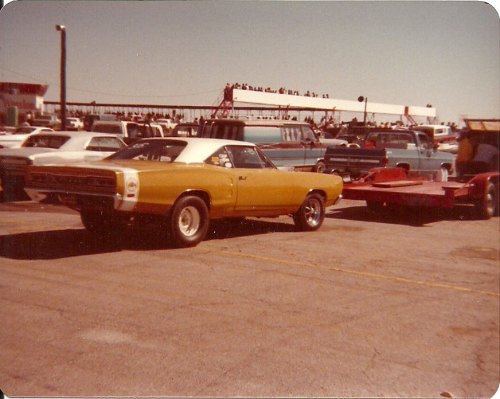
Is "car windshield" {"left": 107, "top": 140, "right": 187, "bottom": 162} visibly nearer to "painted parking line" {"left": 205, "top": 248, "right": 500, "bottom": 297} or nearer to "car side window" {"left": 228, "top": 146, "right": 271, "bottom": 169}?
"car side window" {"left": 228, "top": 146, "right": 271, "bottom": 169}

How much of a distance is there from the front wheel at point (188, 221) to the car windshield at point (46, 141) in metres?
4.93

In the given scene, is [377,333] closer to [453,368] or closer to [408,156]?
[453,368]

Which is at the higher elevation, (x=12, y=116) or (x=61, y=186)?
(x=12, y=116)

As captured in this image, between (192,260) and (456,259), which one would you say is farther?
(456,259)

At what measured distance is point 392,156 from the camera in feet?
47.2

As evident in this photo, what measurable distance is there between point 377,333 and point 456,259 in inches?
118

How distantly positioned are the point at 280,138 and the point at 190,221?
23.7ft

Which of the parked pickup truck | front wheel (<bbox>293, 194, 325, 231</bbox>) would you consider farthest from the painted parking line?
the parked pickup truck

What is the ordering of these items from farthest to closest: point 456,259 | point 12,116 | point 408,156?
point 408,156
point 12,116
point 456,259

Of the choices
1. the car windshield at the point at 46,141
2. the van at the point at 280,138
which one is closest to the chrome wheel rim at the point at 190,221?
the van at the point at 280,138

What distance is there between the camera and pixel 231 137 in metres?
12.7

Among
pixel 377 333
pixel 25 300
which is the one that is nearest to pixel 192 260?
pixel 25 300

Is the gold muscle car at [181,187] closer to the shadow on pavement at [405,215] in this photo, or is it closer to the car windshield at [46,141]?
the shadow on pavement at [405,215]

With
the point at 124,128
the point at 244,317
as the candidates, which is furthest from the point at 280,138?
the point at 244,317
